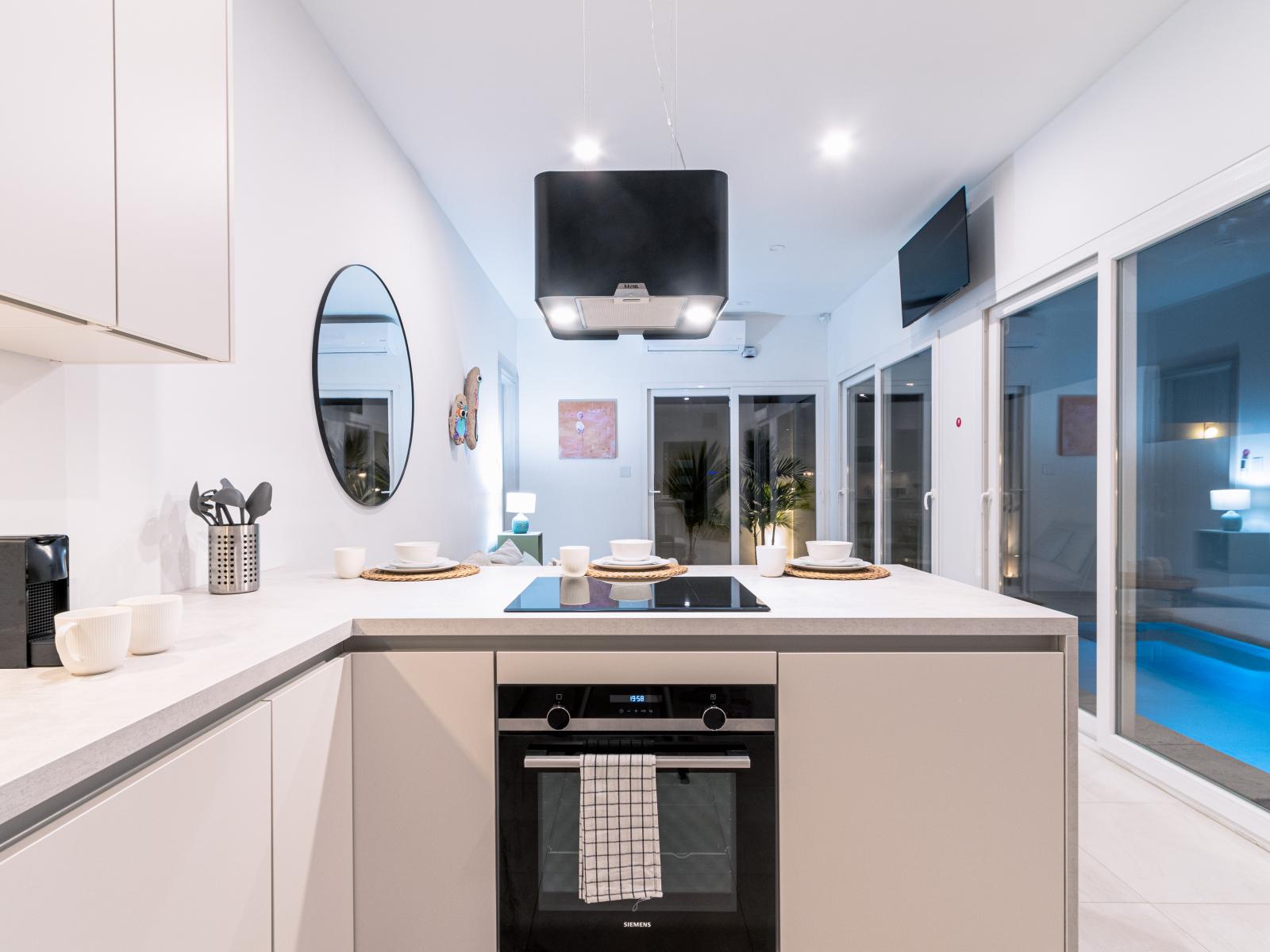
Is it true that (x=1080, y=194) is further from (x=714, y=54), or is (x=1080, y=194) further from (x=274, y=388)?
(x=274, y=388)

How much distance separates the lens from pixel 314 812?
1199 millimetres

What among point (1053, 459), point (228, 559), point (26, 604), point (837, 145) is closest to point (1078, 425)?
point (1053, 459)

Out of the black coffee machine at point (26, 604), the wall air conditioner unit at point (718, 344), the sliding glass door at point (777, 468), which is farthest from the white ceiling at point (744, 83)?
the sliding glass door at point (777, 468)

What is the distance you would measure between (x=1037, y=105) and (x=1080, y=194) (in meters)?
0.43

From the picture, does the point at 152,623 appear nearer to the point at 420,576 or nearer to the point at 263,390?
the point at 420,576

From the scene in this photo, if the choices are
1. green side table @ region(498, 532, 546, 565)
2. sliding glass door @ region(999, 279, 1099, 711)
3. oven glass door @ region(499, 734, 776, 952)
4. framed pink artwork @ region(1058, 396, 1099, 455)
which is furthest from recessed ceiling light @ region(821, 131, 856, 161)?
green side table @ region(498, 532, 546, 565)

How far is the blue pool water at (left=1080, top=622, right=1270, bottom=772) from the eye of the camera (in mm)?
2186

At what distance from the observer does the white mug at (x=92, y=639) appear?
0.91 meters

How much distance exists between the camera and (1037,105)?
2961mm

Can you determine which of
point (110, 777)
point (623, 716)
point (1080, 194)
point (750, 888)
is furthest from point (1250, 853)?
point (110, 777)

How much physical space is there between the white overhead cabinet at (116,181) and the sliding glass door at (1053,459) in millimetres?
3221

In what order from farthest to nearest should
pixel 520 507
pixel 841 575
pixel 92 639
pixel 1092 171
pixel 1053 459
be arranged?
pixel 520 507 → pixel 1053 459 → pixel 1092 171 → pixel 841 575 → pixel 92 639

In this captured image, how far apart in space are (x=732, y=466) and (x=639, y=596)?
5296 mm

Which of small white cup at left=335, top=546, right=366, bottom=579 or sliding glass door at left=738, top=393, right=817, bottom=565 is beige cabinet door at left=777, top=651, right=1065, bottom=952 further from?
sliding glass door at left=738, top=393, right=817, bottom=565
